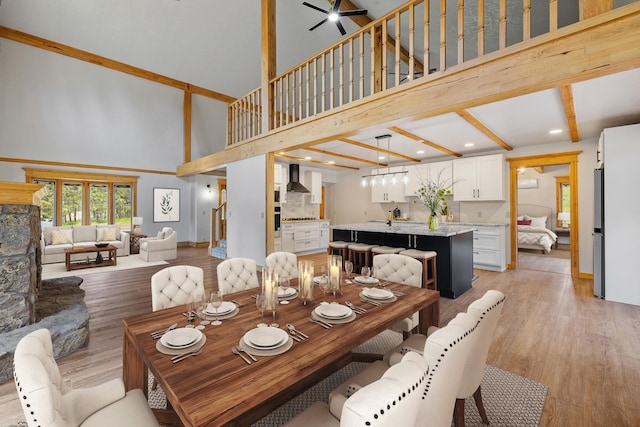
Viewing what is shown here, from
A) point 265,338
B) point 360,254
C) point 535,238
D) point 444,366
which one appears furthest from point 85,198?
point 535,238

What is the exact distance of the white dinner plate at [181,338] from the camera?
49.7 inches

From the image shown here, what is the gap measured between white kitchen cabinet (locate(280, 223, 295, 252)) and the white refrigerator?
5.87 metres

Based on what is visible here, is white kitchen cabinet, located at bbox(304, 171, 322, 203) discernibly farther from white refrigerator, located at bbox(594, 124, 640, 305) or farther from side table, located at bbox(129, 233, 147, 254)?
white refrigerator, located at bbox(594, 124, 640, 305)

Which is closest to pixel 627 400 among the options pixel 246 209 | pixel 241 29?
pixel 246 209

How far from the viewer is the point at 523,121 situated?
13.4 ft

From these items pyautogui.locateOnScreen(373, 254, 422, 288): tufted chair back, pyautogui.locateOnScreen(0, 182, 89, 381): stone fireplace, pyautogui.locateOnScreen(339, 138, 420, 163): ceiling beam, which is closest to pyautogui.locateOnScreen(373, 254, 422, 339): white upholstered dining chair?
pyautogui.locateOnScreen(373, 254, 422, 288): tufted chair back

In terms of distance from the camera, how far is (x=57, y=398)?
0.98 metres

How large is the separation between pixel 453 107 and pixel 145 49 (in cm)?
724

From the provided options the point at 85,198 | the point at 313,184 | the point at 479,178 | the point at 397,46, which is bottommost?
the point at 85,198

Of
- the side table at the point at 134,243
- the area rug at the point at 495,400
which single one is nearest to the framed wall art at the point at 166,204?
the side table at the point at 134,243

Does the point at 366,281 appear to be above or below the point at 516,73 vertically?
below

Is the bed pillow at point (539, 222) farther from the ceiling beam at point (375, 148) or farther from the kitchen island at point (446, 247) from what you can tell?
the kitchen island at point (446, 247)

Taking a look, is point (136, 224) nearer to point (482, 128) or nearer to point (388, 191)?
point (388, 191)

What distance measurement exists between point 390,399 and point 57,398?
1123mm
